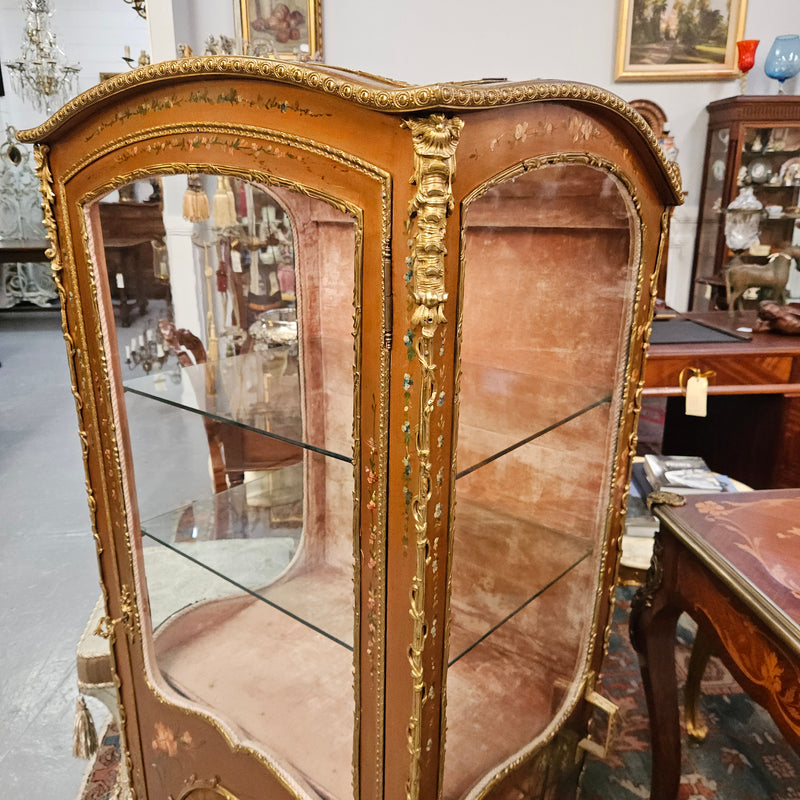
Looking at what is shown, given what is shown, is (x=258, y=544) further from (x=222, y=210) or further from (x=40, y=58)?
(x=40, y=58)

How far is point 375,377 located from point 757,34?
526 cm

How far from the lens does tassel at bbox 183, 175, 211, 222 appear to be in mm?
909

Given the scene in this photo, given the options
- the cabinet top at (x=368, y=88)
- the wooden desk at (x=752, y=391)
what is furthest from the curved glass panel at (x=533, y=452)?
the wooden desk at (x=752, y=391)

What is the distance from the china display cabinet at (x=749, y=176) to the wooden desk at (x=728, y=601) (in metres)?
3.80

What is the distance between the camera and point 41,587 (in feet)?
8.43

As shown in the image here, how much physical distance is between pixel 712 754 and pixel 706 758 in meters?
0.02

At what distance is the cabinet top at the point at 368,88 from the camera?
60cm

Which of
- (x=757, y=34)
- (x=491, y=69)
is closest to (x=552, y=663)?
(x=491, y=69)

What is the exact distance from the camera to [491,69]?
4422mm

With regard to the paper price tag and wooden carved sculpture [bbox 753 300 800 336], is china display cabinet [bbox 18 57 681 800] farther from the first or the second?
wooden carved sculpture [bbox 753 300 800 336]

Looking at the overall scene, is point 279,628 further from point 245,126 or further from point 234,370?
point 245,126

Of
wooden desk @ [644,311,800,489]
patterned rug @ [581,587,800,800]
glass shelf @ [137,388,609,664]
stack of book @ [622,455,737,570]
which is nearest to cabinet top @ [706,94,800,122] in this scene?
wooden desk @ [644,311,800,489]

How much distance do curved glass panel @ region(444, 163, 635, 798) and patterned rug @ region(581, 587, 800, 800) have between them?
650 mm

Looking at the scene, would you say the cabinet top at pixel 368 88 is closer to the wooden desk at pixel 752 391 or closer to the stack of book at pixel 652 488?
the stack of book at pixel 652 488
